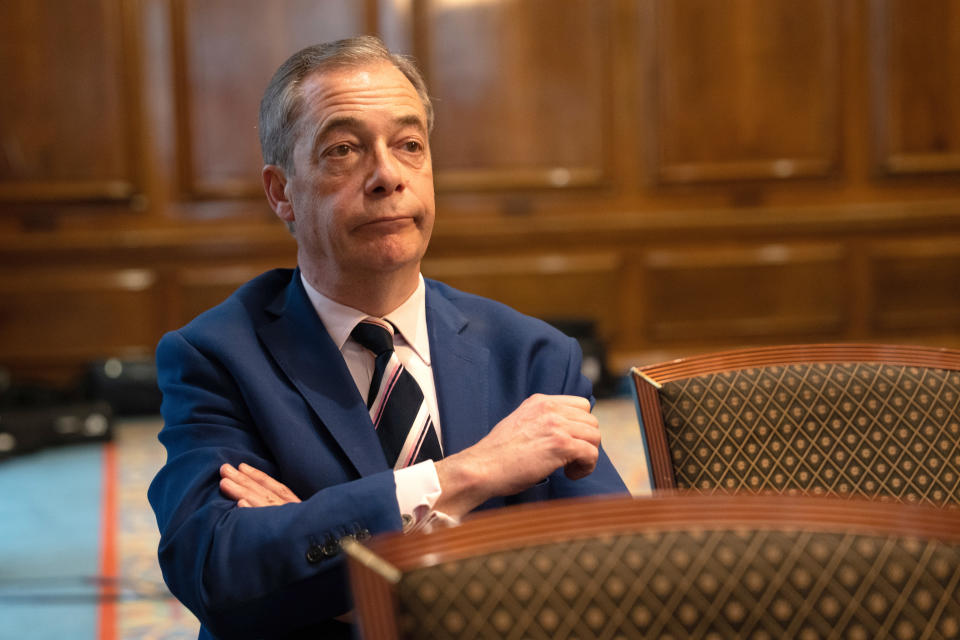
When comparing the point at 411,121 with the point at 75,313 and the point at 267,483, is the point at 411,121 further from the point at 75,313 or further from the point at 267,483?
the point at 75,313

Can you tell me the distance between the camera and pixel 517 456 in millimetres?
1368

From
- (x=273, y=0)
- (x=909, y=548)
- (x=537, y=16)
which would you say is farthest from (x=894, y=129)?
(x=909, y=548)

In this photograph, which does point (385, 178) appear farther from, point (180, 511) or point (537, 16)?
point (537, 16)

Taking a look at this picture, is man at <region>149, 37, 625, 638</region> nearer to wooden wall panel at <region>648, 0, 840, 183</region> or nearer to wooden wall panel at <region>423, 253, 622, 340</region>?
wooden wall panel at <region>423, 253, 622, 340</region>

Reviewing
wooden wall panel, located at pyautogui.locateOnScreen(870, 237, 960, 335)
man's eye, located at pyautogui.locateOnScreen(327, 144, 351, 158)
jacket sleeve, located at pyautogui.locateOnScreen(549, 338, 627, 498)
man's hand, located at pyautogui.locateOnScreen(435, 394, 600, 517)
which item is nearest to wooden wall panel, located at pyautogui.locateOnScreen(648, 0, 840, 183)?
wooden wall panel, located at pyautogui.locateOnScreen(870, 237, 960, 335)

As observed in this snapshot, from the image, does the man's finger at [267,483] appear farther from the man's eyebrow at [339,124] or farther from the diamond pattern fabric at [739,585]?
the diamond pattern fabric at [739,585]

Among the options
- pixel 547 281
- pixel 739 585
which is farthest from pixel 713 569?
pixel 547 281

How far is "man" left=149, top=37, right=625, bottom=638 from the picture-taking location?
131 cm

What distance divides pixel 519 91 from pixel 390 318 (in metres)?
4.19

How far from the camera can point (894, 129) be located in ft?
19.0

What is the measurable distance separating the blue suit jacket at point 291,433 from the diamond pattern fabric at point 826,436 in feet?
0.61

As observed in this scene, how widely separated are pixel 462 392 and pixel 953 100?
523 cm

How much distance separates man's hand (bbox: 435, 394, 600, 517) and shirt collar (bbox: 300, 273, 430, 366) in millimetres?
231

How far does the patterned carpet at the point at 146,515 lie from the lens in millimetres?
2799
